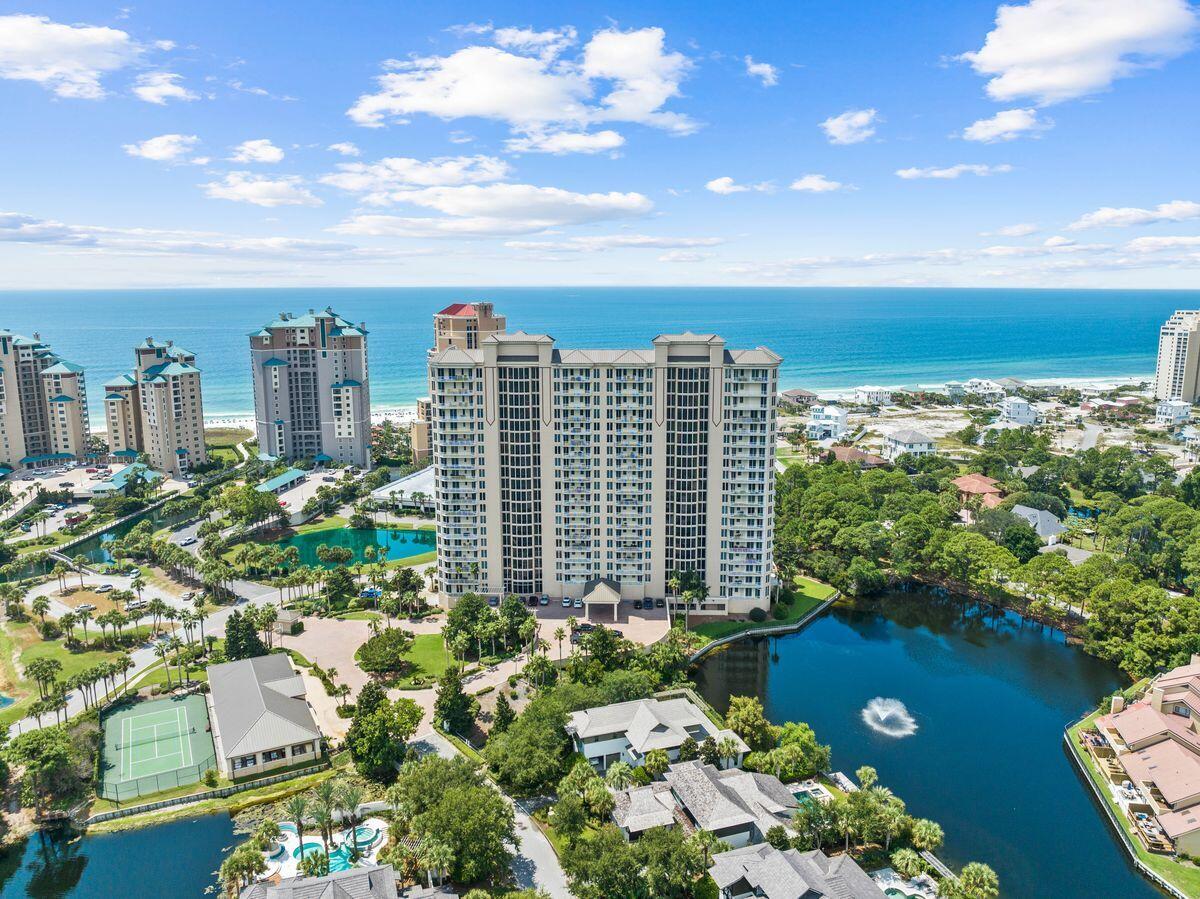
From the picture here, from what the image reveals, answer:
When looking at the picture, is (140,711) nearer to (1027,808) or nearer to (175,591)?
(175,591)

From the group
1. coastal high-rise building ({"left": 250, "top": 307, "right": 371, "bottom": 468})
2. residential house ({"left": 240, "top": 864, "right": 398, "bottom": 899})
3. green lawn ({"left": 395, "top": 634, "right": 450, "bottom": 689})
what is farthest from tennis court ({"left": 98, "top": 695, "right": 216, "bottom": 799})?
coastal high-rise building ({"left": 250, "top": 307, "right": 371, "bottom": 468})

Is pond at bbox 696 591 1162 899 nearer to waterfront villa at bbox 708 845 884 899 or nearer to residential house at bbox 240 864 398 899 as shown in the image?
waterfront villa at bbox 708 845 884 899

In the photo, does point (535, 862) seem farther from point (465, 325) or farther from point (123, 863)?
point (465, 325)

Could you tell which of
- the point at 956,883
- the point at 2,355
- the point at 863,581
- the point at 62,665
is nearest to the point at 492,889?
the point at 956,883

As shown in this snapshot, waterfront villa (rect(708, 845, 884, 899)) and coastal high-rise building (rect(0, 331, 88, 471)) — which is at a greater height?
coastal high-rise building (rect(0, 331, 88, 471))

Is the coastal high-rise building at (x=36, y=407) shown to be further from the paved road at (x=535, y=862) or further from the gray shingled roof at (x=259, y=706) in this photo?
the paved road at (x=535, y=862)

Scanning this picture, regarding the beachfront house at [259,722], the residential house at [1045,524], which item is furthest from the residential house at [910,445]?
the beachfront house at [259,722]
